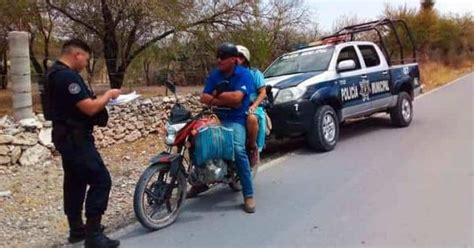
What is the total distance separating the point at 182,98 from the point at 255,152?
20.3ft

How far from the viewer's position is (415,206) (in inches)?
199

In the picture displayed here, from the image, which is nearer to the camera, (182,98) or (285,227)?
(285,227)

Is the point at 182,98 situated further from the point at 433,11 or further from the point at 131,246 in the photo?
the point at 433,11

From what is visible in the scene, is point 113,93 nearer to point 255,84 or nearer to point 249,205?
point 249,205

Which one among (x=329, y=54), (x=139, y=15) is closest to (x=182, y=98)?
(x=139, y=15)

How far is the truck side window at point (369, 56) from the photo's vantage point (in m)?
9.77

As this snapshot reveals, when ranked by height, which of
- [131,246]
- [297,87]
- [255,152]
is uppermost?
[297,87]

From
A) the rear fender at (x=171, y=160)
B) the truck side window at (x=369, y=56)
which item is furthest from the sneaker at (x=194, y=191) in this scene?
the truck side window at (x=369, y=56)

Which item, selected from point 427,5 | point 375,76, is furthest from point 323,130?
point 427,5

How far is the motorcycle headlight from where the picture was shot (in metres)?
7.96

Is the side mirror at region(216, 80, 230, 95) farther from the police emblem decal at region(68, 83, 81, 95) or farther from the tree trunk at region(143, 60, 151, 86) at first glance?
the tree trunk at region(143, 60, 151, 86)

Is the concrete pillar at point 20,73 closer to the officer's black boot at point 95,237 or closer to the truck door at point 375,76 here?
the officer's black boot at point 95,237

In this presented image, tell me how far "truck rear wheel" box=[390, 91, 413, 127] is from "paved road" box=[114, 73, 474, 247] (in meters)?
1.93

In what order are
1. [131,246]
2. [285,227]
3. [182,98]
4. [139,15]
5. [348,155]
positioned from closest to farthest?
[131,246]
[285,227]
[348,155]
[182,98]
[139,15]
